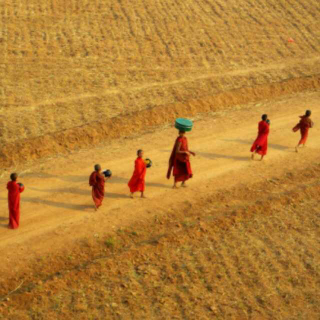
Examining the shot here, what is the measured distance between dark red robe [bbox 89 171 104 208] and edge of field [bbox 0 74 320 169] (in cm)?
388

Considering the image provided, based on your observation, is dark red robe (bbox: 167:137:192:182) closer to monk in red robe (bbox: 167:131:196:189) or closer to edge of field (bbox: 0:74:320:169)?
monk in red robe (bbox: 167:131:196:189)

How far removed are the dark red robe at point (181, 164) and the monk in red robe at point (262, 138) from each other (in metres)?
2.82

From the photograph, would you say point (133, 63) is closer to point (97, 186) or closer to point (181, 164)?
point (181, 164)

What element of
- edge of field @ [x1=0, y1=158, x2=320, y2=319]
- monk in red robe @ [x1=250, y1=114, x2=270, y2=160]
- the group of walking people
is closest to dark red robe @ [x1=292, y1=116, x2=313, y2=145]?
monk in red robe @ [x1=250, y1=114, x2=270, y2=160]

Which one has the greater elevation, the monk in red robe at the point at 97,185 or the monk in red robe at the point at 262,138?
the monk in red robe at the point at 262,138

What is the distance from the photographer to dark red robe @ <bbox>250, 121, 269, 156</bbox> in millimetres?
14789

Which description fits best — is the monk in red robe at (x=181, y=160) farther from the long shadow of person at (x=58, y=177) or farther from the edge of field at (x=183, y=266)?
the long shadow of person at (x=58, y=177)

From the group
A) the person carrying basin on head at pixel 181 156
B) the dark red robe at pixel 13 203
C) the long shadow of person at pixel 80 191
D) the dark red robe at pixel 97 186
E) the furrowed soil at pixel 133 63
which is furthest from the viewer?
the furrowed soil at pixel 133 63

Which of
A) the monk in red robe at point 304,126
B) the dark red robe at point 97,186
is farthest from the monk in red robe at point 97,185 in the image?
A: the monk in red robe at point 304,126

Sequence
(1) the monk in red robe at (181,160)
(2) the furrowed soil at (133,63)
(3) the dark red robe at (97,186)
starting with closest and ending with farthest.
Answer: (3) the dark red robe at (97,186) → (1) the monk in red robe at (181,160) → (2) the furrowed soil at (133,63)

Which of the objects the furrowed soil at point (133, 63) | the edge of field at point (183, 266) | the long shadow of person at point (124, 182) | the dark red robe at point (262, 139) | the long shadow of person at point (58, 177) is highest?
the furrowed soil at point (133, 63)

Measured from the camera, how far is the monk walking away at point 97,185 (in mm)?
11945

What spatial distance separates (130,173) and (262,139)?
4175 mm

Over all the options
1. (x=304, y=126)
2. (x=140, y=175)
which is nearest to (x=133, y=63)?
(x=304, y=126)
